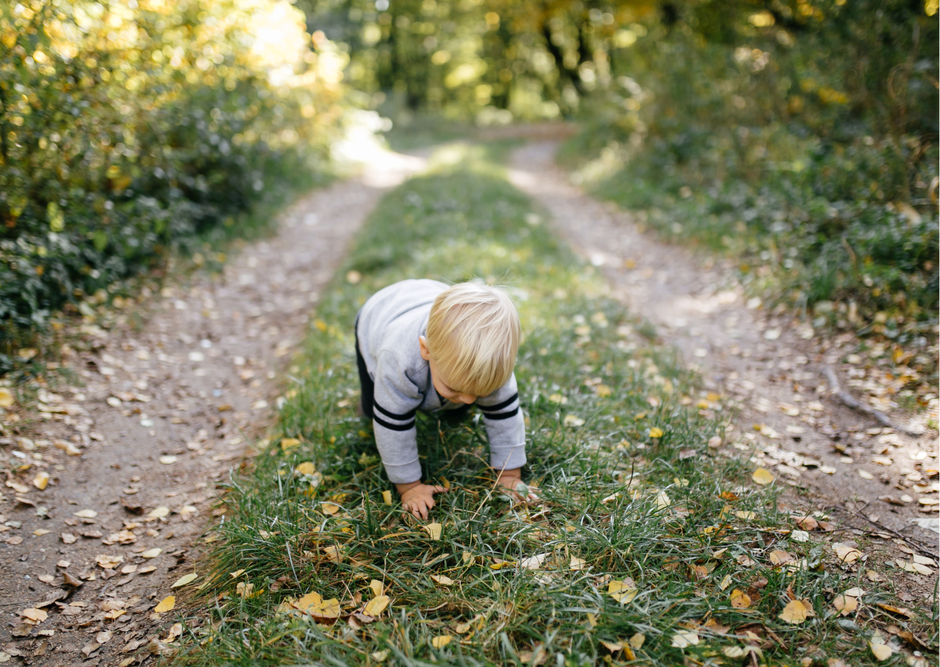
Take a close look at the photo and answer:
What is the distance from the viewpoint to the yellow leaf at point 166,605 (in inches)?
81.0

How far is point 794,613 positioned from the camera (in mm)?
1840

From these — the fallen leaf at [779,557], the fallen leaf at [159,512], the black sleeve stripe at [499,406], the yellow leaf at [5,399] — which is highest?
the black sleeve stripe at [499,406]

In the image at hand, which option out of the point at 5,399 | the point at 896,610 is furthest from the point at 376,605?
the point at 5,399

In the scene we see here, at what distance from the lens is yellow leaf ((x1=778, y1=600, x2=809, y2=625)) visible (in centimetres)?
183

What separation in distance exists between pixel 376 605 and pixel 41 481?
1.94 m

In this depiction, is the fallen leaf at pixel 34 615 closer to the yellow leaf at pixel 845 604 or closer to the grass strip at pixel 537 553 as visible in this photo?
the grass strip at pixel 537 553

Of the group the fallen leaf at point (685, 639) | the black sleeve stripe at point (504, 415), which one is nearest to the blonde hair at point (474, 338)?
the black sleeve stripe at point (504, 415)

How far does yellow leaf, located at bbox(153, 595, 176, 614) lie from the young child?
91cm

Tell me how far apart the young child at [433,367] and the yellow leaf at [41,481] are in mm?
1611

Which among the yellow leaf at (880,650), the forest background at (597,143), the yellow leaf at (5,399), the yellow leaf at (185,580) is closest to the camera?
the yellow leaf at (880,650)

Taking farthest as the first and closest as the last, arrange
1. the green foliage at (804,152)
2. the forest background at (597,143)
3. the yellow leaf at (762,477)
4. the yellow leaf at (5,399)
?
the green foliage at (804,152) → the forest background at (597,143) → the yellow leaf at (5,399) → the yellow leaf at (762,477)

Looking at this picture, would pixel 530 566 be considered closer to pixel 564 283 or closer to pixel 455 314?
pixel 455 314

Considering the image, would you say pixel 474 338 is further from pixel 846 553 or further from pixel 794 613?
pixel 846 553

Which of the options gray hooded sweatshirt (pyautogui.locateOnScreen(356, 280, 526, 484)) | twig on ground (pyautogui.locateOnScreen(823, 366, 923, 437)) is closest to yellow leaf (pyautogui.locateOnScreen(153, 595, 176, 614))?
gray hooded sweatshirt (pyautogui.locateOnScreen(356, 280, 526, 484))
